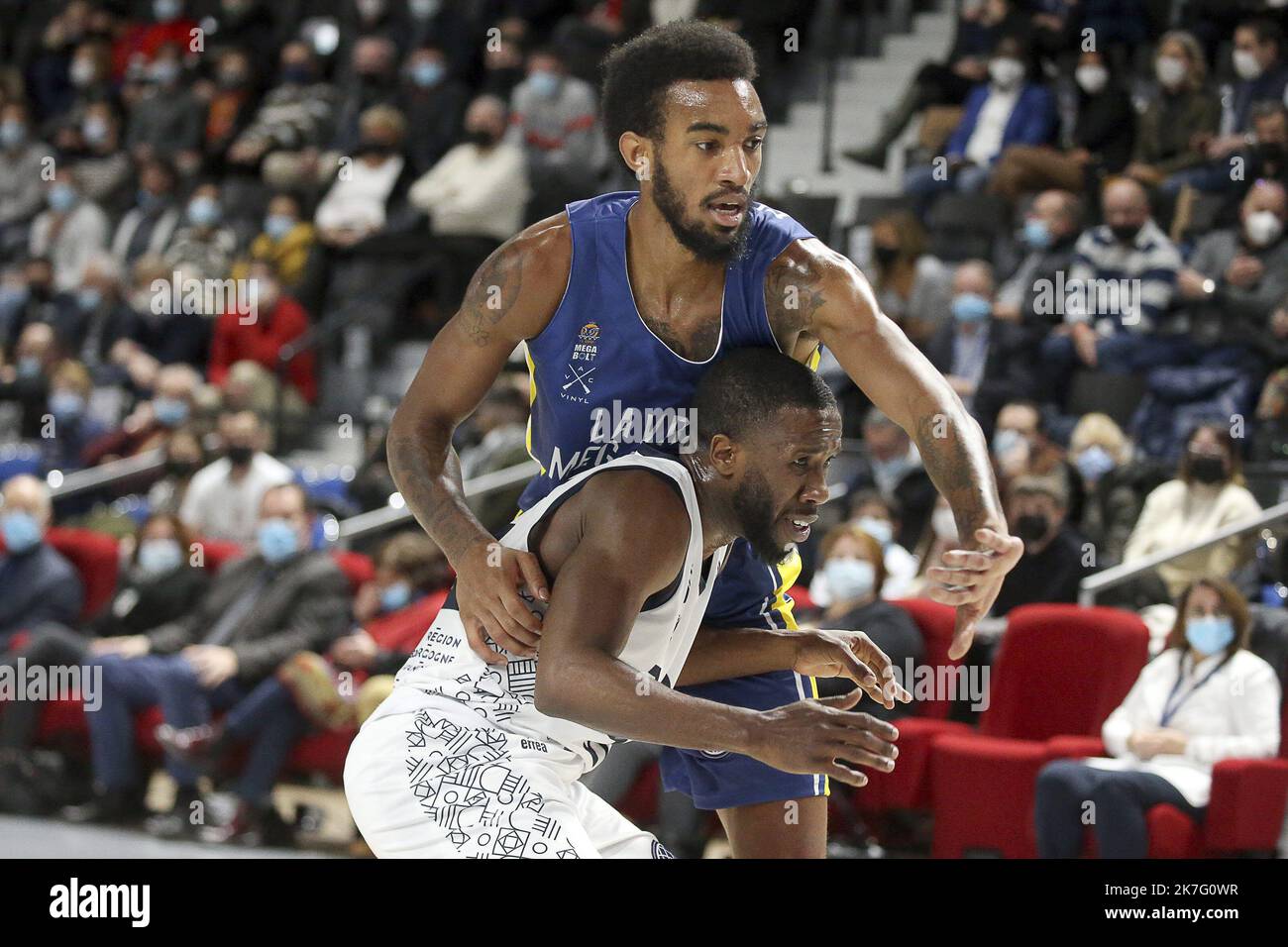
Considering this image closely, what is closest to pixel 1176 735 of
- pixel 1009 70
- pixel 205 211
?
pixel 1009 70

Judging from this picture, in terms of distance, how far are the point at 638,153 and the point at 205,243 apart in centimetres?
608

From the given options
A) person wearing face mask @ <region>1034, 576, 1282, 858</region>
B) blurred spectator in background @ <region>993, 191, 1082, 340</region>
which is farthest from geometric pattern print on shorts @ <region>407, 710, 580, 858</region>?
blurred spectator in background @ <region>993, 191, 1082, 340</region>

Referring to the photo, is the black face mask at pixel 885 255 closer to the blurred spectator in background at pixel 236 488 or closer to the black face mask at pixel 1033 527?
the black face mask at pixel 1033 527

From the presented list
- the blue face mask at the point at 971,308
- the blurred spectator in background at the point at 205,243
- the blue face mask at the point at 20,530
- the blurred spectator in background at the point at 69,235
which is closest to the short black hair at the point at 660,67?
the blue face mask at the point at 971,308

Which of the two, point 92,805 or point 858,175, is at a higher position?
point 858,175

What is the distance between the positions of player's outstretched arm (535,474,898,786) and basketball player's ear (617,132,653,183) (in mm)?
677

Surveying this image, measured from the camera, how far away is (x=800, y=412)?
2.90 metres

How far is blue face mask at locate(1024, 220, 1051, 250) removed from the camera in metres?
7.03

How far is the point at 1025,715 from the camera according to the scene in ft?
17.7

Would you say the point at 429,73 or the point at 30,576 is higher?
the point at 429,73
